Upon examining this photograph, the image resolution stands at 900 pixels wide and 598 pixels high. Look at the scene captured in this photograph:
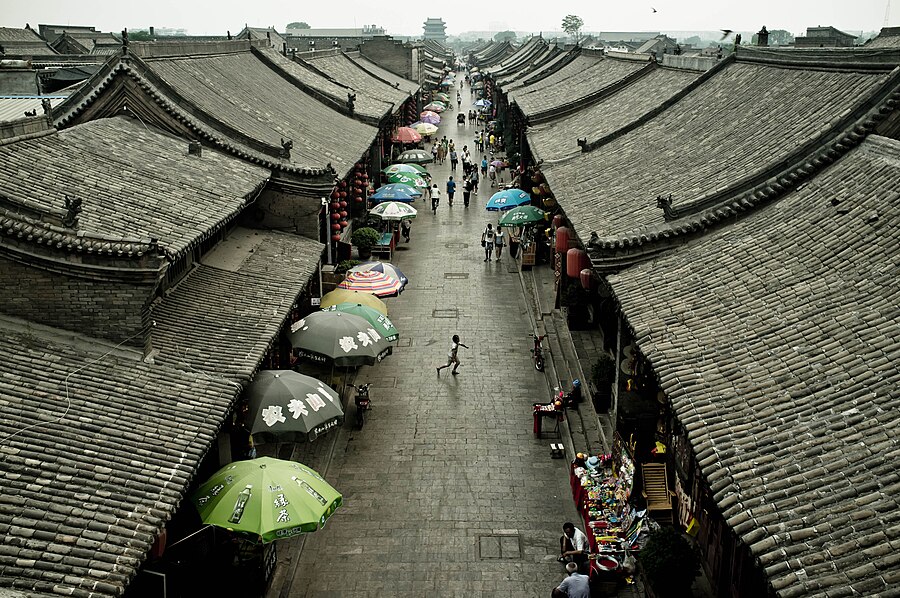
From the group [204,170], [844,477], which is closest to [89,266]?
[204,170]

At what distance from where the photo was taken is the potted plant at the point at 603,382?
2150cm

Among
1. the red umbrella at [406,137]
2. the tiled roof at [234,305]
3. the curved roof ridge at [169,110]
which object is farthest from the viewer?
the red umbrella at [406,137]

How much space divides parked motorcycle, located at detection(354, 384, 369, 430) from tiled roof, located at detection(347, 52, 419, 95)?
46436 mm

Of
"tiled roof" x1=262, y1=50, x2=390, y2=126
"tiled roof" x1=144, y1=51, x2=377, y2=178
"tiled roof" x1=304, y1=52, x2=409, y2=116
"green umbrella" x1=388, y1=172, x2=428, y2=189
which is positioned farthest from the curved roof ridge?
"tiled roof" x1=304, y1=52, x2=409, y2=116

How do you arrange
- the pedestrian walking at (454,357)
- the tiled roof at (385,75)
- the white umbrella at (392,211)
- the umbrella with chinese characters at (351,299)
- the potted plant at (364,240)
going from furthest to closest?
1. the tiled roof at (385,75)
2. the potted plant at (364,240)
3. the white umbrella at (392,211)
4. the pedestrian walking at (454,357)
5. the umbrella with chinese characters at (351,299)

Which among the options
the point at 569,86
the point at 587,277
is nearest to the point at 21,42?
the point at 569,86

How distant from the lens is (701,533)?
15.6 metres

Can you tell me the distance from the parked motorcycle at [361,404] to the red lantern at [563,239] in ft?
28.5

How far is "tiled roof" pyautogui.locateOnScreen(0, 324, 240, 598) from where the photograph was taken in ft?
31.9

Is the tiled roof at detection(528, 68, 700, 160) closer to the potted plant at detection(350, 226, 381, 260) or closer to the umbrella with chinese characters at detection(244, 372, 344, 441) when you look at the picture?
the potted plant at detection(350, 226, 381, 260)

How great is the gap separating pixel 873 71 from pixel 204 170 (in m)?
15.8

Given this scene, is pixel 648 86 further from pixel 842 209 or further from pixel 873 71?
pixel 842 209

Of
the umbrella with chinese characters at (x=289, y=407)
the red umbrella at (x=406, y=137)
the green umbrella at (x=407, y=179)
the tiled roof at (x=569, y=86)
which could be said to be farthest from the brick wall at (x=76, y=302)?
the red umbrella at (x=406, y=137)

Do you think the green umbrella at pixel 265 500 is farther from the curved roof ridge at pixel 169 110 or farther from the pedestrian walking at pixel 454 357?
the curved roof ridge at pixel 169 110
